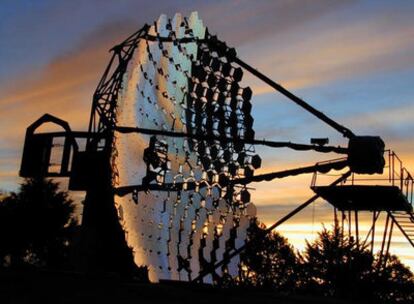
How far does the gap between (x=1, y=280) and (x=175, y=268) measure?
9444 mm

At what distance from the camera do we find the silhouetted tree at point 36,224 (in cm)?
7631

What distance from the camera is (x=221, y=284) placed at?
3014 centimetres

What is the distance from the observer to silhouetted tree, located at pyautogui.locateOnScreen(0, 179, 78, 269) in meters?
76.3

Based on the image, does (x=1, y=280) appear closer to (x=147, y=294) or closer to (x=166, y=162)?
(x=147, y=294)

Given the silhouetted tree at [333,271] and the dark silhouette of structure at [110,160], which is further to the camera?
the silhouetted tree at [333,271]

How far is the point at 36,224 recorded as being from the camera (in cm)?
7781

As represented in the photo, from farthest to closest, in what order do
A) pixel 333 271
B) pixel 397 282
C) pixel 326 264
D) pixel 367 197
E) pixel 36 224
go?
1. pixel 397 282
2. pixel 326 264
3. pixel 333 271
4. pixel 36 224
5. pixel 367 197

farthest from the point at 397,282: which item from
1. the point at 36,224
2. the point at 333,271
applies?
the point at 36,224

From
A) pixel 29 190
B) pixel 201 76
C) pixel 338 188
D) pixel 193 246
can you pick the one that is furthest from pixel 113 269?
pixel 29 190

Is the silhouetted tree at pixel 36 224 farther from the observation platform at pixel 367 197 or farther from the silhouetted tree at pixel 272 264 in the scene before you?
the observation platform at pixel 367 197

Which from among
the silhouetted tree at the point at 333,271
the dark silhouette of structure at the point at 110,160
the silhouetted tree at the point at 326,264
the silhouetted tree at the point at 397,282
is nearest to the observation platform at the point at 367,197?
the dark silhouette of structure at the point at 110,160

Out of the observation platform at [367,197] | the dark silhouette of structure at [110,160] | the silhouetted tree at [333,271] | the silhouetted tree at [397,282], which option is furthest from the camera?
the silhouetted tree at [397,282]

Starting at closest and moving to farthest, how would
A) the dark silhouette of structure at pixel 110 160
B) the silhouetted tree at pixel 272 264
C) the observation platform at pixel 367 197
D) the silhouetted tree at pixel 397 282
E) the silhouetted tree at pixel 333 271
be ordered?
the dark silhouette of structure at pixel 110 160 → the observation platform at pixel 367 197 → the silhouetted tree at pixel 333 271 → the silhouetted tree at pixel 397 282 → the silhouetted tree at pixel 272 264

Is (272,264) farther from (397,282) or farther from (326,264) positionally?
(397,282)
